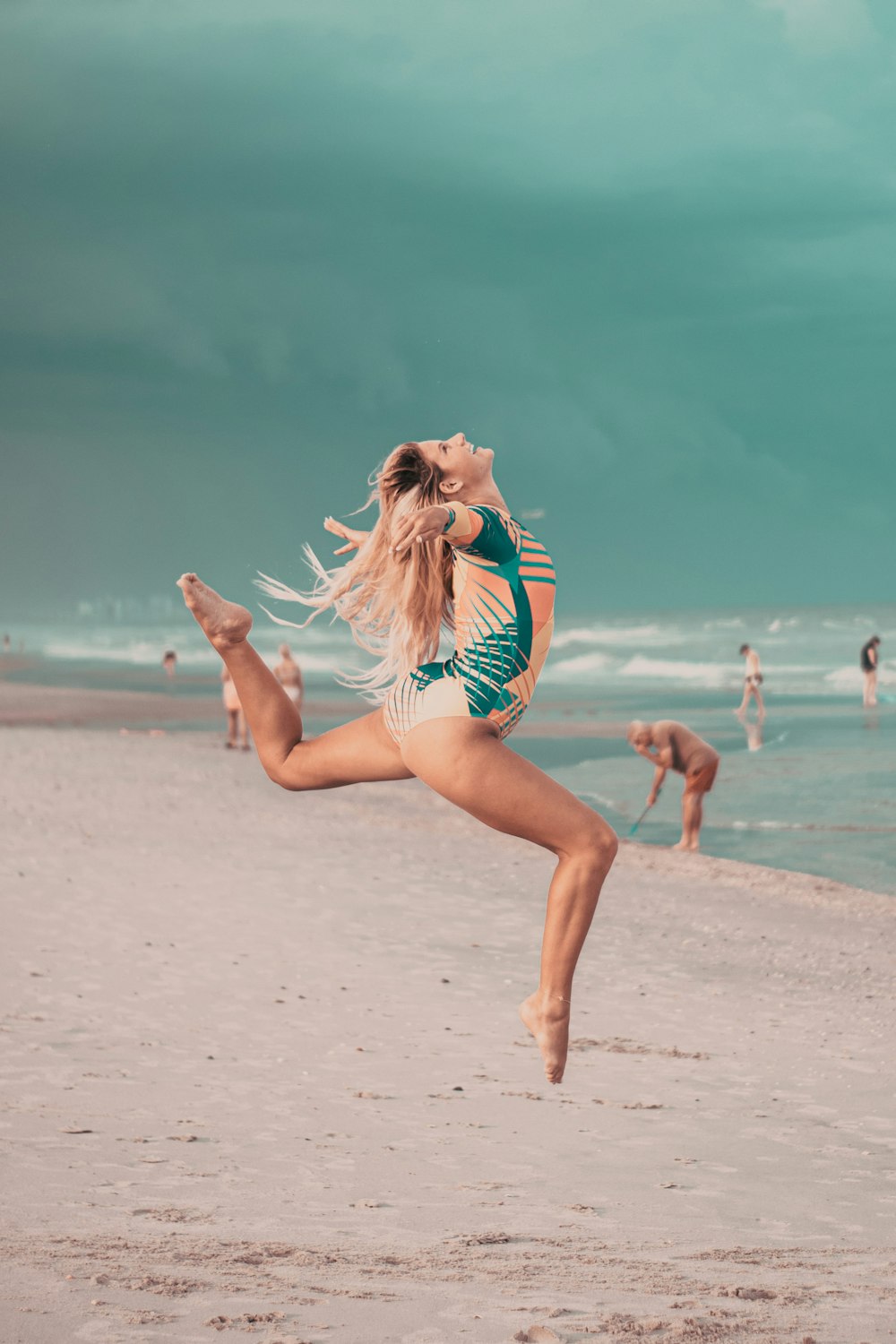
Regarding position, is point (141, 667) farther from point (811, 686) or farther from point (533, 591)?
point (533, 591)

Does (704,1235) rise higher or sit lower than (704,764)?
lower

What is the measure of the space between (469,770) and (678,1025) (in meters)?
5.70

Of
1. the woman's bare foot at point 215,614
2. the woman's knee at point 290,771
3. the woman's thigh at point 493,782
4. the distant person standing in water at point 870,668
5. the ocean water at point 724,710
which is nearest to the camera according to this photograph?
the woman's thigh at point 493,782

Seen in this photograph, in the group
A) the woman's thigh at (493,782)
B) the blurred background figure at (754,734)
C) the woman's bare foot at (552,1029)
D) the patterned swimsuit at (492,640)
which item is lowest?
the woman's bare foot at (552,1029)

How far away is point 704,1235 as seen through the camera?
5746 mm

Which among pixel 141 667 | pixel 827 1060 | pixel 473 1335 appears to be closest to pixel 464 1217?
pixel 473 1335

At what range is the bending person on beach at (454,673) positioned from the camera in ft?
13.2

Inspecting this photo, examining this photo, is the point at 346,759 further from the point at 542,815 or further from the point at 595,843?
the point at 595,843

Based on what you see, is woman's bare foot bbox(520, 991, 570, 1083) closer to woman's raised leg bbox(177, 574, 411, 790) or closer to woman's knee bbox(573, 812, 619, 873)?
woman's knee bbox(573, 812, 619, 873)

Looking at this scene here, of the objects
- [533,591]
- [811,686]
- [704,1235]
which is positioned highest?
[811,686]

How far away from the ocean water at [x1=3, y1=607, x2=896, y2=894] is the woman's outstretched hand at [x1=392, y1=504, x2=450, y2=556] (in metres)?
2.65

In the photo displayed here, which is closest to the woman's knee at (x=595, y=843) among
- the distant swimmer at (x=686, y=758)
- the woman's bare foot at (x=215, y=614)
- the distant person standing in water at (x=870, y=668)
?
the woman's bare foot at (x=215, y=614)

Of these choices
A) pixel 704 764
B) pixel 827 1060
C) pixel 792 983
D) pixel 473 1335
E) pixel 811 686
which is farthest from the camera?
pixel 811 686

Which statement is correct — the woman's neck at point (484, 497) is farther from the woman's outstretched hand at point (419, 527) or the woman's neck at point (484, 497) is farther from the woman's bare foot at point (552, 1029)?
the woman's bare foot at point (552, 1029)
